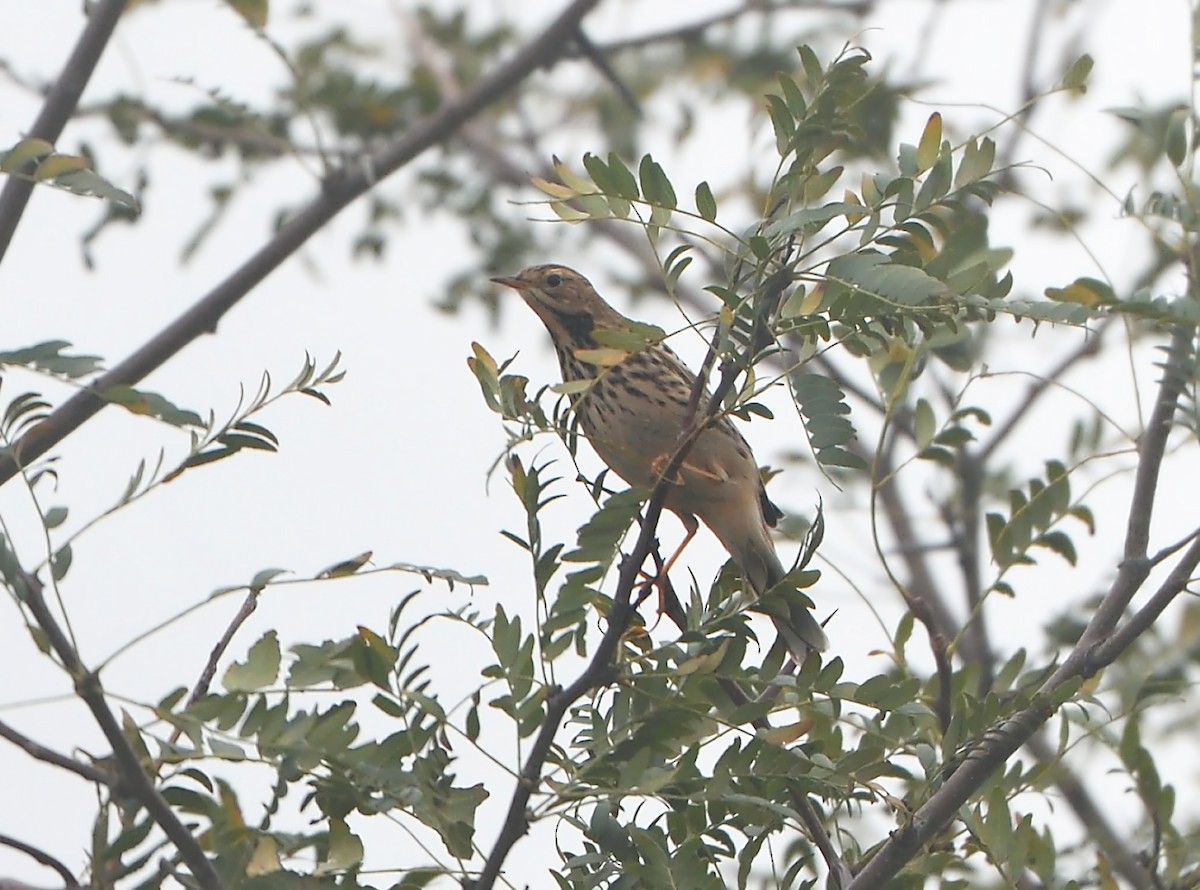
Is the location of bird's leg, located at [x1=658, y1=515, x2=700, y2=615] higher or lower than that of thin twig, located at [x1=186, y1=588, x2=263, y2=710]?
higher

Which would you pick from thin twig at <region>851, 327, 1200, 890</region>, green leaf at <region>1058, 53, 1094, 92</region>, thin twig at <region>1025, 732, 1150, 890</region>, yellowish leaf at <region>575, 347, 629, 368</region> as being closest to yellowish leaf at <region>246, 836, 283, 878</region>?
yellowish leaf at <region>575, 347, 629, 368</region>

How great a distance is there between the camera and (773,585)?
110 inches

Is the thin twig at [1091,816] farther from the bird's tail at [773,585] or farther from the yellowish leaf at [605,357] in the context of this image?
the yellowish leaf at [605,357]

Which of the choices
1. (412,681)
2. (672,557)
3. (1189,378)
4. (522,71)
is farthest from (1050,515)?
(522,71)

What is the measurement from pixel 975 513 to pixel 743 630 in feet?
11.0

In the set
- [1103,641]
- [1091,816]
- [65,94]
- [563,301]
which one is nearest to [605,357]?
[1103,641]

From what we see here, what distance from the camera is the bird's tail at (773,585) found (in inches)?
117

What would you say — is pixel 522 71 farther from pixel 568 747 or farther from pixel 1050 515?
pixel 568 747

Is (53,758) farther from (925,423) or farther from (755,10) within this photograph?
(755,10)

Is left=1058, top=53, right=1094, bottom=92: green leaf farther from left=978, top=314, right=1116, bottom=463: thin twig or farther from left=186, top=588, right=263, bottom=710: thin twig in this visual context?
left=978, top=314, right=1116, bottom=463: thin twig

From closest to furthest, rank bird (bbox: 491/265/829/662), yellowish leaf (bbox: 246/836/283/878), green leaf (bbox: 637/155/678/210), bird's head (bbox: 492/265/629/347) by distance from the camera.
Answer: yellowish leaf (bbox: 246/836/283/878) < green leaf (bbox: 637/155/678/210) < bird (bbox: 491/265/829/662) < bird's head (bbox: 492/265/629/347)

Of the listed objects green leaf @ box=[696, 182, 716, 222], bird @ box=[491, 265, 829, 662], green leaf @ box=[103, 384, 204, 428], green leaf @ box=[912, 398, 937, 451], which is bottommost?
green leaf @ box=[103, 384, 204, 428]

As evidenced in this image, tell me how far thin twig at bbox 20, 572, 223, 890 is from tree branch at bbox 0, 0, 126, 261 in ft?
4.97

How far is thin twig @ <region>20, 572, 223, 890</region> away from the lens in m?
2.13
